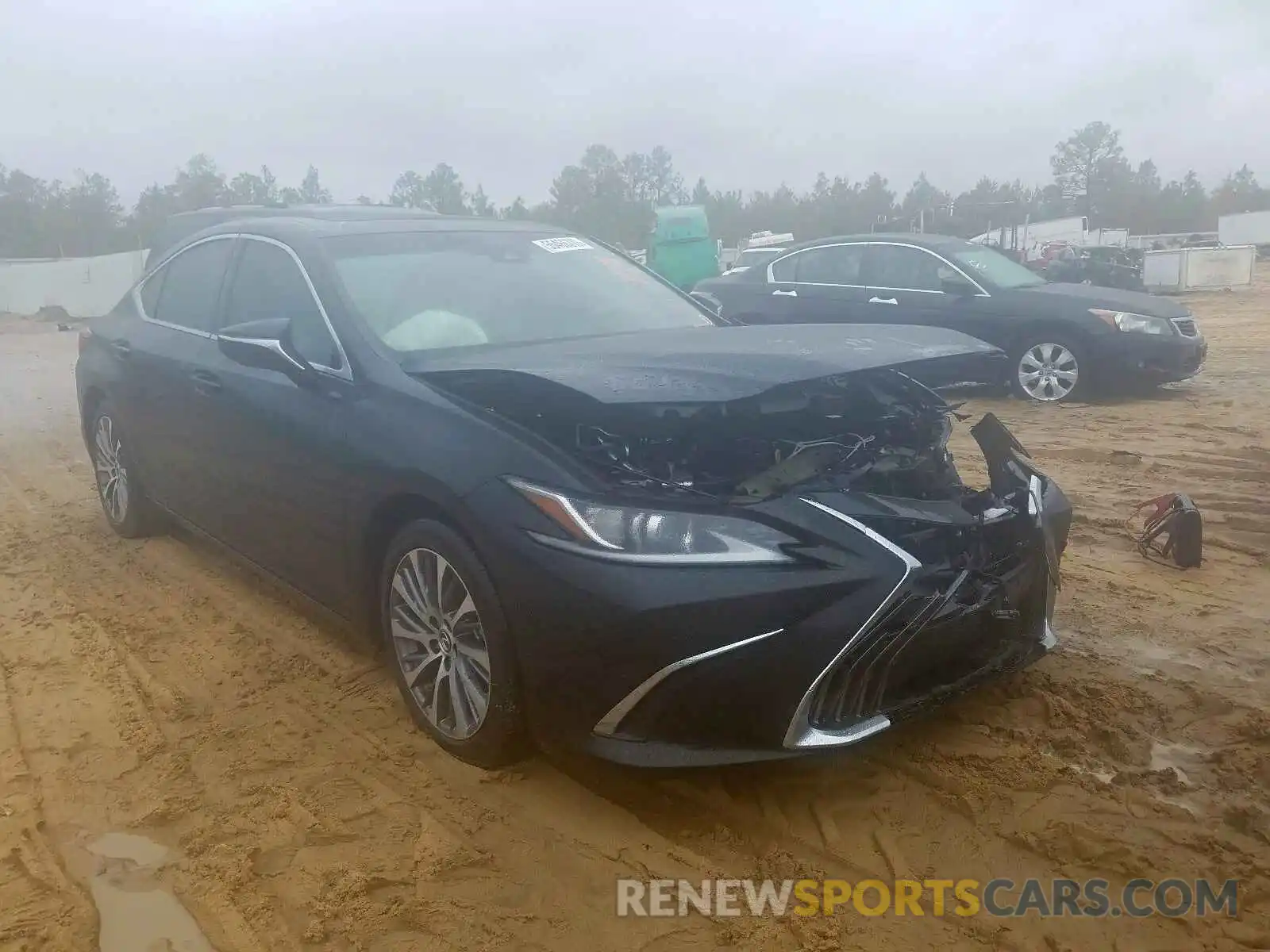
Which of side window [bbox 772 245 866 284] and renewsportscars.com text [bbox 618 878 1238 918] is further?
side window [bbox 772 245 866 284]

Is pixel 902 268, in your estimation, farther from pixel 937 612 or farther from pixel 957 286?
pixel 937 612

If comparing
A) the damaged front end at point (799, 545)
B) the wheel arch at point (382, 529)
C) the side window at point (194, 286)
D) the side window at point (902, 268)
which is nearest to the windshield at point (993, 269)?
the side window at point (902, 268)

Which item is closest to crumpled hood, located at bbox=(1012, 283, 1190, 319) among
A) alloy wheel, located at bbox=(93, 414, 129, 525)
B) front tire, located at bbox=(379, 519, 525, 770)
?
alloy wheel, located at bbox=(93, 414, 129, 525)

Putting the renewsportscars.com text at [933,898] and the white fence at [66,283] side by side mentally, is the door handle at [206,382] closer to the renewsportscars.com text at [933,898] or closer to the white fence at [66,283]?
the renewsportscars.com text at [933,898]

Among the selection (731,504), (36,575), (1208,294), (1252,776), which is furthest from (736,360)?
(1208,294)

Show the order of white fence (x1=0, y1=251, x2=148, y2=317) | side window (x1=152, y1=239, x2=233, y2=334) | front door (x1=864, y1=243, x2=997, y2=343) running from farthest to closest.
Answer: white fence (x1=0, y1=251, x2=148, y2=317) < front door (x1=864, y1=243, x2=997, y2=343) < side window (x1=152, y1=239, x2=233, y2=334)

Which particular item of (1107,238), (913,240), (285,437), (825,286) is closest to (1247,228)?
(1107,238)

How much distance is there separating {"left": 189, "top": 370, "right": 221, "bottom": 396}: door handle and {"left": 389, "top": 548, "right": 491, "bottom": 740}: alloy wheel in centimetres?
149

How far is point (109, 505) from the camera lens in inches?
215

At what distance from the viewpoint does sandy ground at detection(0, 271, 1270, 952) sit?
2.37m

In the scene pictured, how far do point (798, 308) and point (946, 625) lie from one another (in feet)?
24.5

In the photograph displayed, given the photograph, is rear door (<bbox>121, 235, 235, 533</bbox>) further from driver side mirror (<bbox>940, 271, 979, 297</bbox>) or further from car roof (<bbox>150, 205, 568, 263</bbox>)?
driver side mirror (<bbox>940, 271, 979, 297</bbox>)

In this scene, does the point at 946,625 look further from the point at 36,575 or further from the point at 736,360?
the point at 36,575

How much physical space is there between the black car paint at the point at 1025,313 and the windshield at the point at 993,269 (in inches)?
3.3
